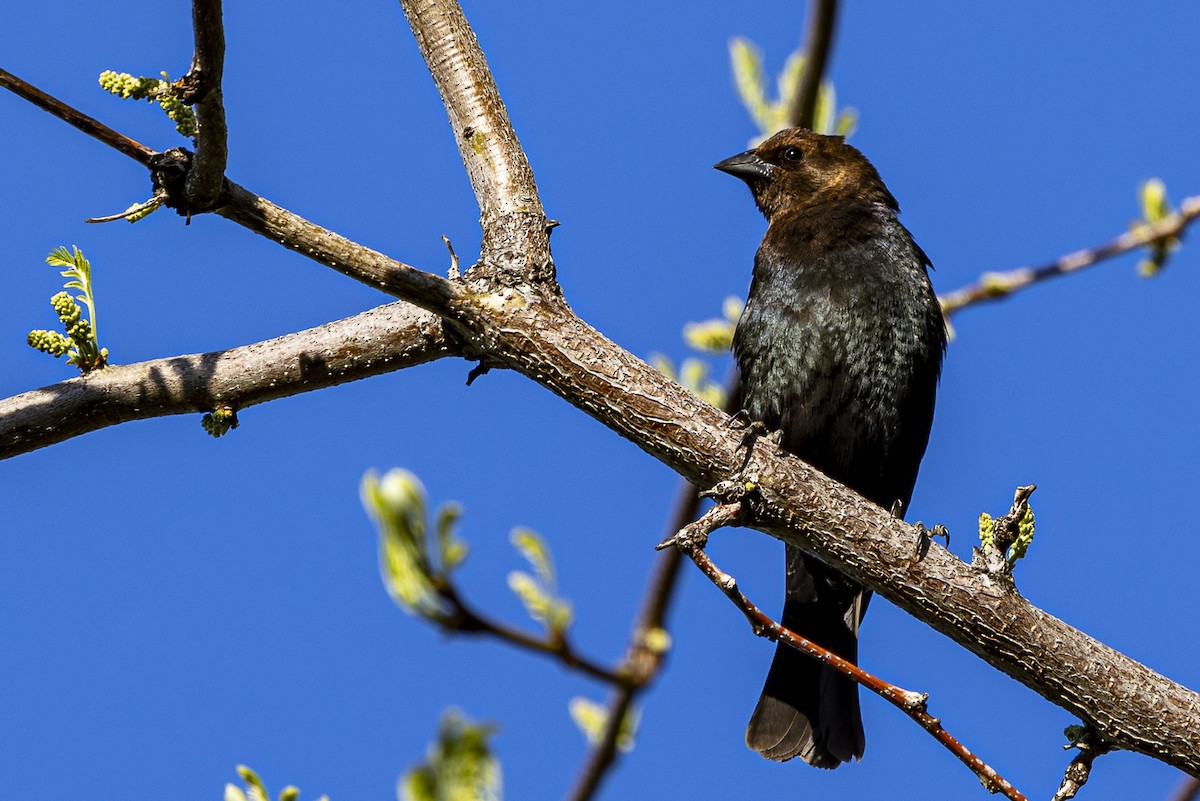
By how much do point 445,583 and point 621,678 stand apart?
0.19 metres

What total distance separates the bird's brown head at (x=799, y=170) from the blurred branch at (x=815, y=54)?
2.32 m

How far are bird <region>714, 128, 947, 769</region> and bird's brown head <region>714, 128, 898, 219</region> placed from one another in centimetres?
52

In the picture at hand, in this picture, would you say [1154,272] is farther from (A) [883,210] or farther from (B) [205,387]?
(A) [883,210]

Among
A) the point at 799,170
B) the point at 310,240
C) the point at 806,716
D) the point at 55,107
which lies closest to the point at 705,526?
the point at 310,240

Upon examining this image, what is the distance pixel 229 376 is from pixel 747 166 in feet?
9.42

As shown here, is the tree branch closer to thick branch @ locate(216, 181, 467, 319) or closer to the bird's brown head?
thick branch @ locate(216, 181, 467, 319)

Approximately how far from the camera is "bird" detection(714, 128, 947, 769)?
169 inches

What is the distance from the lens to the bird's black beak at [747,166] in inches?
213

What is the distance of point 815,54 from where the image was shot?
8.87 feet

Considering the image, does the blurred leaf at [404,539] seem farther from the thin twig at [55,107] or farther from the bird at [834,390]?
the bird at [834,390]

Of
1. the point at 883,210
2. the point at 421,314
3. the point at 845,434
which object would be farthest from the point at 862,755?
the point at 421,314

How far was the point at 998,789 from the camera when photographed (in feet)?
7.50

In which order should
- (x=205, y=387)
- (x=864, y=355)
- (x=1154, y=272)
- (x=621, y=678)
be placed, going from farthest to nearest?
(x=864, y=355)
(x=205, y=387)
(x=1154, y=272)
(x=621, y=678)

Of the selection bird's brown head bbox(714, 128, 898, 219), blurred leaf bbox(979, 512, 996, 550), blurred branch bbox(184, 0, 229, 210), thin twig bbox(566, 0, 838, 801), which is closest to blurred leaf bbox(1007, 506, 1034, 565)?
blurred leaf bbox(979, 512, 996, 550)
